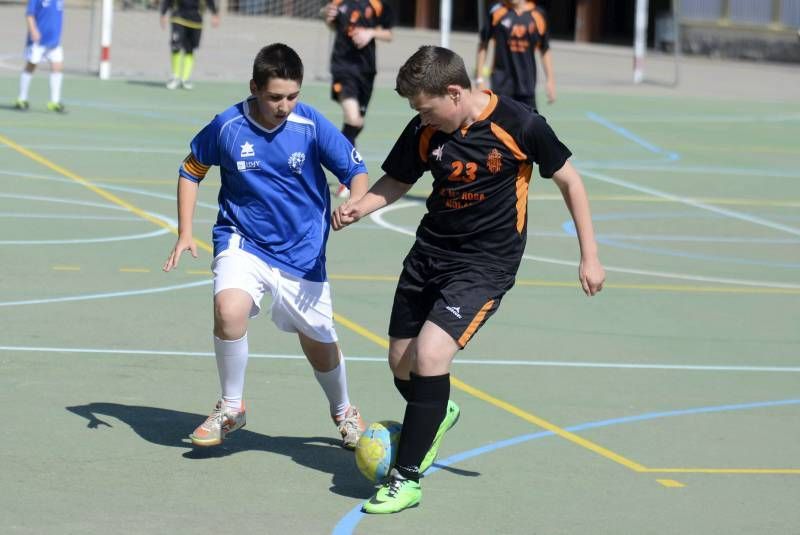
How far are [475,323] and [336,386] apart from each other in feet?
3.50

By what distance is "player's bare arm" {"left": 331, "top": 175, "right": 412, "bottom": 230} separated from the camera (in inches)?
269

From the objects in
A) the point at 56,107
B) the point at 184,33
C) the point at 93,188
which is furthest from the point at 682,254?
the point at 184,33

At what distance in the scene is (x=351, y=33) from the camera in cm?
1627

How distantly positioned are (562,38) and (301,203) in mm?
39623

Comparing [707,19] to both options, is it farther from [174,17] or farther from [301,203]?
[301,203]

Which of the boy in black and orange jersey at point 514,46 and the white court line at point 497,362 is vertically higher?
the boy in black and orange jersey at point 514,46

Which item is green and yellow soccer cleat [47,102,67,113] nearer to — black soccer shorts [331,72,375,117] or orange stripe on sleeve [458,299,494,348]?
black soccer shorts [331,72,375,117]

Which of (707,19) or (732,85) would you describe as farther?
(707,19)

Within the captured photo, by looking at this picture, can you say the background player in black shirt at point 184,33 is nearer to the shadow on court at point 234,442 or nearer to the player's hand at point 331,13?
the player's hand at point 331,13

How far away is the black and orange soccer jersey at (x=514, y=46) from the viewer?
1645 cm

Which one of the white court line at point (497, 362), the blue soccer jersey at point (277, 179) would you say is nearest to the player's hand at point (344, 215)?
the blue soccer jersey at point (277, 179)

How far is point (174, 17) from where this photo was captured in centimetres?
2556

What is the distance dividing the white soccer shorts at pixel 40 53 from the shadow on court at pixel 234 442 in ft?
44.1

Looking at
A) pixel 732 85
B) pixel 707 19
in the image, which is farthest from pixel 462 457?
pixel 707 19
